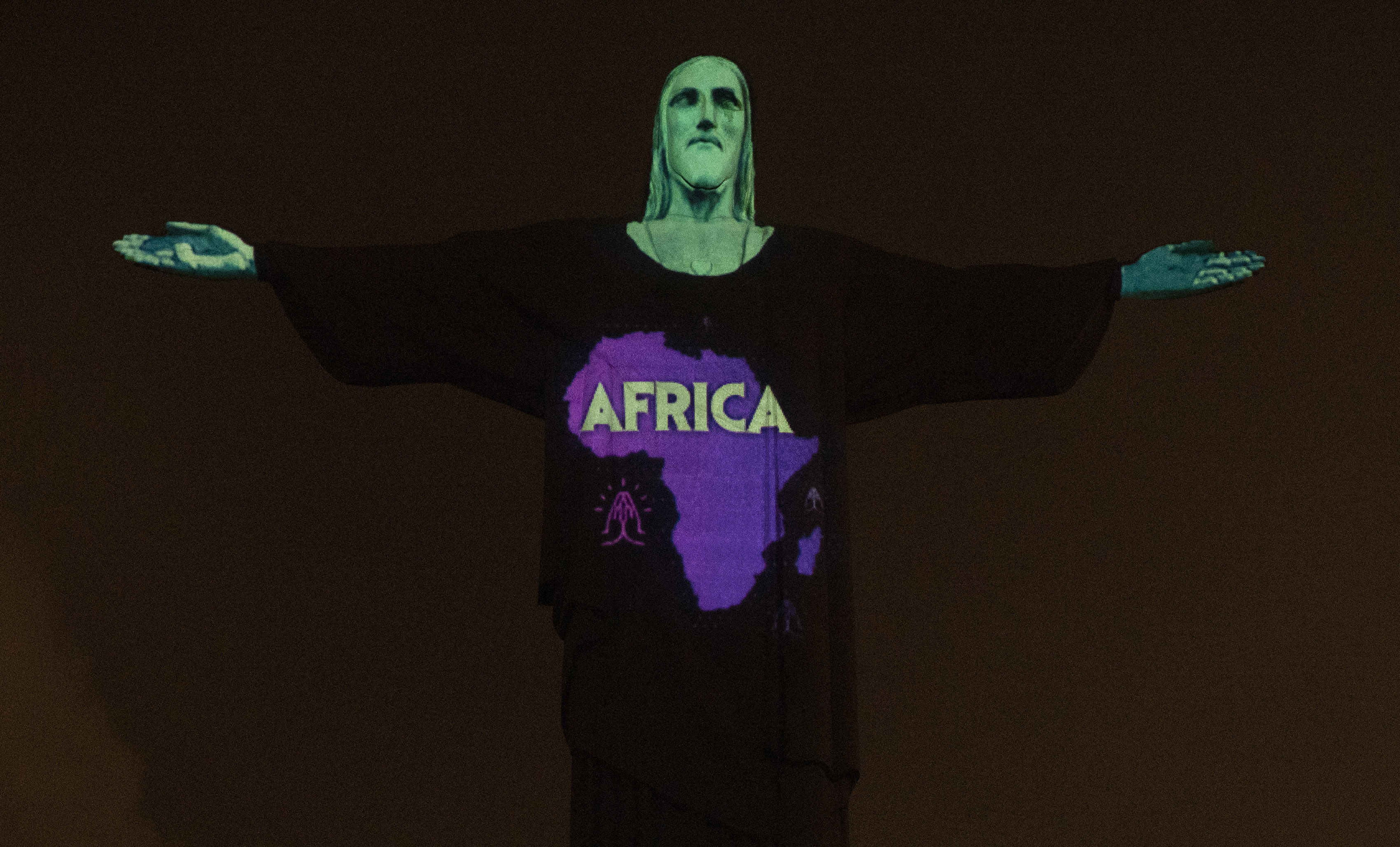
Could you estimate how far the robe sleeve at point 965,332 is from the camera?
125 inches

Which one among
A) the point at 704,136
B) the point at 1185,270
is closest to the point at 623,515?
the point at 704,136

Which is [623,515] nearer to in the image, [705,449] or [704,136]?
[705,449]

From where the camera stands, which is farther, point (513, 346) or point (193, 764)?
point (193, 764)

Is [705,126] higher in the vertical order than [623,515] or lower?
higher

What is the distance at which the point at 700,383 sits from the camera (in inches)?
120

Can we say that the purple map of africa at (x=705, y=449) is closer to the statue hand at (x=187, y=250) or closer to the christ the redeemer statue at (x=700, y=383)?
the christ the redeemer statue at (x=700, y=383)

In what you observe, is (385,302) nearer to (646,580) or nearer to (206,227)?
(206,227)

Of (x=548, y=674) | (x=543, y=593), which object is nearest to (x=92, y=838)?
(x=548, y=674)

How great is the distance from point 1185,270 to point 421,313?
1.38m

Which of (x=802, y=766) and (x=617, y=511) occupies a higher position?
(x=617, y=511)

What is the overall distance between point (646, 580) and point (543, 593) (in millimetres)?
187

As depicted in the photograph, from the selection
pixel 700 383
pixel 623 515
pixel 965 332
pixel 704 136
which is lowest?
pixel 623 515

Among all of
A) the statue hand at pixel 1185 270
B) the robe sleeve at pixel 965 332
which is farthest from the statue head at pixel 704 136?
the statue hand at pixel 1185 270

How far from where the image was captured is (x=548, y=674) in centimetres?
364
